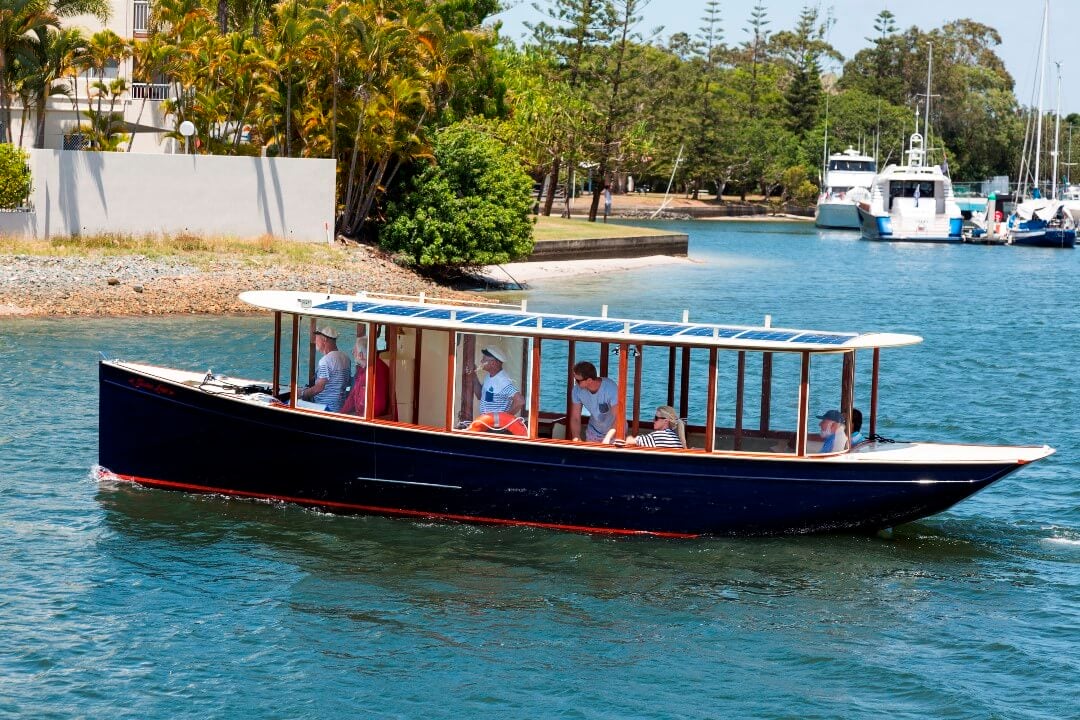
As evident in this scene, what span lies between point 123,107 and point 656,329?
4067 centimetres

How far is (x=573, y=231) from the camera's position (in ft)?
196

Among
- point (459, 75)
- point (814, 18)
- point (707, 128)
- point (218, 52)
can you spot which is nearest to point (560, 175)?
point (707, 128)

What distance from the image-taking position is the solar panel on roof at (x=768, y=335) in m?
15.3

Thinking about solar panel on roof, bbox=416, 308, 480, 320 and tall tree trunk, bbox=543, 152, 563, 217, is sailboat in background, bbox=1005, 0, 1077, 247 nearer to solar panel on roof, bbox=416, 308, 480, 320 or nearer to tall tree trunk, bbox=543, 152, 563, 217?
tall tree trunk, bbox=543, 152, 563, 217

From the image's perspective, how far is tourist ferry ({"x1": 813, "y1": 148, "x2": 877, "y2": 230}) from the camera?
323 ft

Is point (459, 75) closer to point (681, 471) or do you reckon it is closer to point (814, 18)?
point (681, 471)

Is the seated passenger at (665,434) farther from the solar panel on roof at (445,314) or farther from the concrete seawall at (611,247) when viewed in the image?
the concrete seawall at (611,247)

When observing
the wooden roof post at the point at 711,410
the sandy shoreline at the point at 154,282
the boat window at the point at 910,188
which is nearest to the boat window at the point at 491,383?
the wooden roof post at the point at 711,410

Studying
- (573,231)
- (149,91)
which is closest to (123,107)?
(149,91)

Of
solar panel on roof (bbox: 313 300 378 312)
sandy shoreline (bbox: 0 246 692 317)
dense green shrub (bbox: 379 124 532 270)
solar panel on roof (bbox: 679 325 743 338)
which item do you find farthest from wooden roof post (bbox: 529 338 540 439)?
dense green shrub (bbox: 379 124 532 270)

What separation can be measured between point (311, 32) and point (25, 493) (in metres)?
25.4

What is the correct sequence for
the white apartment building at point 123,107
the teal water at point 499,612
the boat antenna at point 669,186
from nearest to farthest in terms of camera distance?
the teal water at point 499,612
the white apartment building at point 123,107
the boat antenna at point 669,186

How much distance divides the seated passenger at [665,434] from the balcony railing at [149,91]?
4065 centimetres

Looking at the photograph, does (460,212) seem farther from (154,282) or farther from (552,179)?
(552,179)
